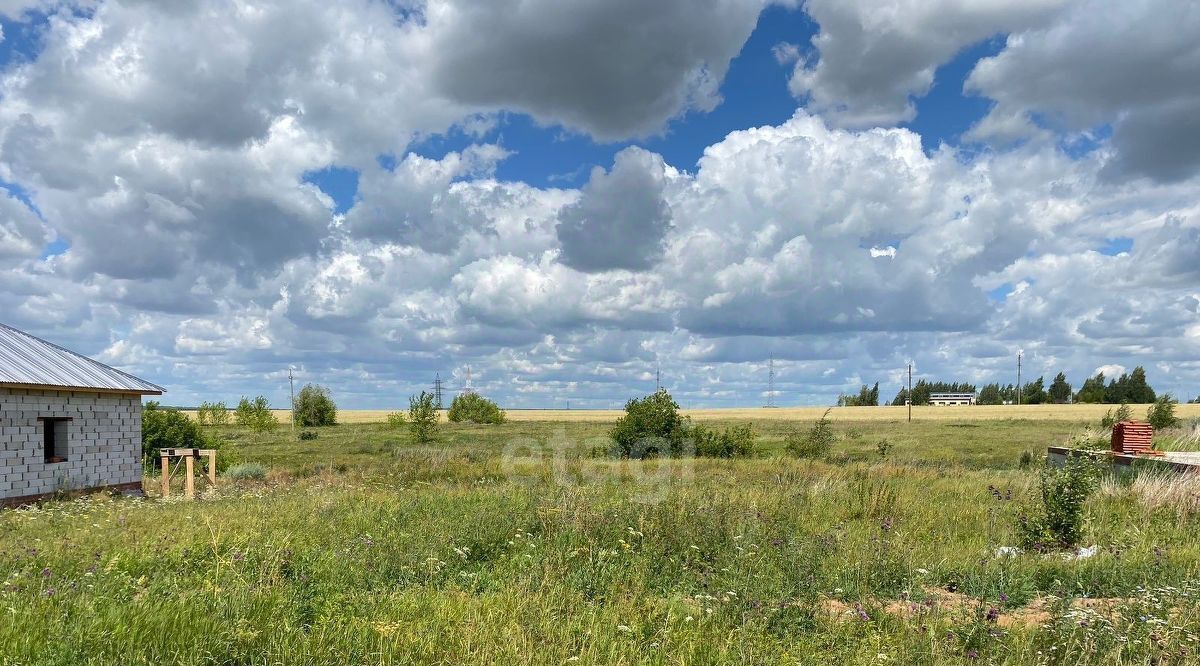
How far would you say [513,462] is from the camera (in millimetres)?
21469

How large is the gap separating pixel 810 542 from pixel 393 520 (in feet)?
17.2

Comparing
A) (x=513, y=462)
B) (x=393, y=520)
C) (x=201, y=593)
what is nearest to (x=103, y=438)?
(x=513, y=462)

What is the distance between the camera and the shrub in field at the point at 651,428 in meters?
27.4

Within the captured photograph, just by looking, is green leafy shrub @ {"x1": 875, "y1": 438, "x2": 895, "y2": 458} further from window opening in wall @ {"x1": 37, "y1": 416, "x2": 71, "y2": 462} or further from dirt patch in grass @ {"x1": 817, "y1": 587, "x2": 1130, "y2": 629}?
window opening in wall @ {"x1": 37, "y1": 416, "x2": 71, "y2": 462}

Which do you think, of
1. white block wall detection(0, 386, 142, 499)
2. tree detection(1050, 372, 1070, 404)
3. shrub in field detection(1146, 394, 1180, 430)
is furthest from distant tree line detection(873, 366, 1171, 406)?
white block wall detection(0, 386, 142, 499)

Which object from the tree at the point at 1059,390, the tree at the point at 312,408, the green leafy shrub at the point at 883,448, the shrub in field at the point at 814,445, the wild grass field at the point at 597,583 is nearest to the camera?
the wild grass field at the point at 597,583

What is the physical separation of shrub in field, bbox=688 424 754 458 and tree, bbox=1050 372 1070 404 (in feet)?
365

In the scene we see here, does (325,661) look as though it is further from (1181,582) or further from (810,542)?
(1181,582)

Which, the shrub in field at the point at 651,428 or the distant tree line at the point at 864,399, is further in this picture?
the distant tree line at the point at 864,399

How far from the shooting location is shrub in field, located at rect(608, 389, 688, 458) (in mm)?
27375

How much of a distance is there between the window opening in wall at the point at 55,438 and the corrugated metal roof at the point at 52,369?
107cm

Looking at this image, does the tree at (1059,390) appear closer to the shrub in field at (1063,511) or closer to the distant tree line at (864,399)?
the distant tree line at (864,399)

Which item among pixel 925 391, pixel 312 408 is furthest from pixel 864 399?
pixel 312 408

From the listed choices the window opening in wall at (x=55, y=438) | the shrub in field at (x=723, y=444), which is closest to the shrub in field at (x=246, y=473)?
the window opening in wall at (x=55, y=438)
